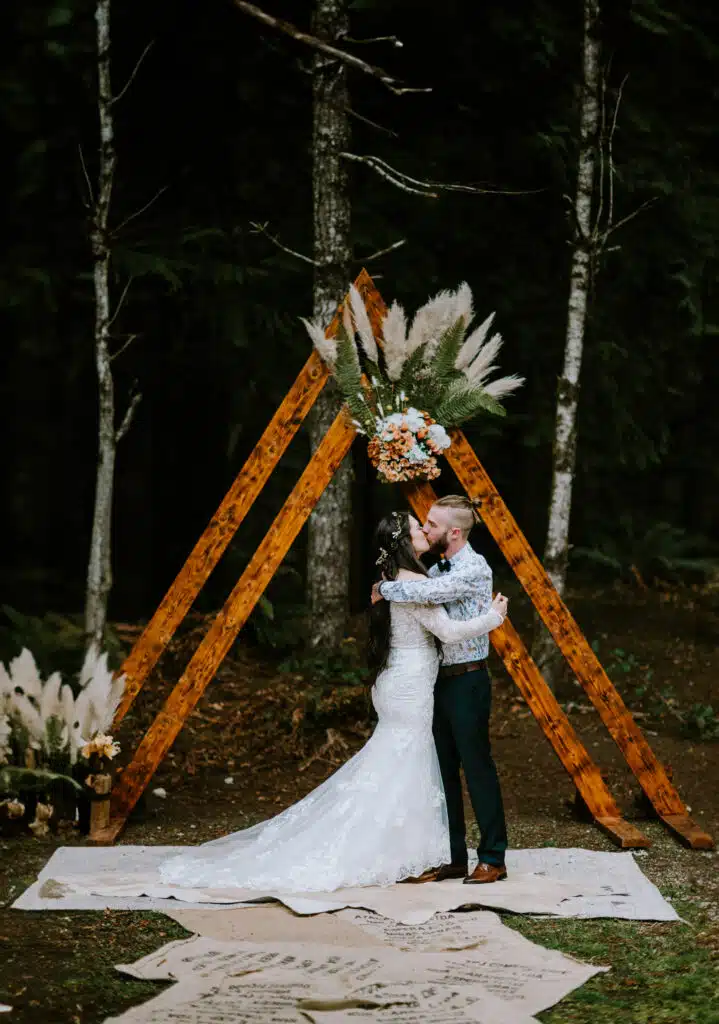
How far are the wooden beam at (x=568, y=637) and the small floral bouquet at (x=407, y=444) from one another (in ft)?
1.09

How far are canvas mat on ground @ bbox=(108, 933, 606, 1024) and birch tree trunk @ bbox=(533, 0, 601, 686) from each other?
5.58m

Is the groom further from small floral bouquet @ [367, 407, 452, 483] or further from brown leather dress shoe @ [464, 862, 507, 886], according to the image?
small floral bouquet @ [367, 407, 452, 483]

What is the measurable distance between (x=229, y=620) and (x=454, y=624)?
66.9 inches

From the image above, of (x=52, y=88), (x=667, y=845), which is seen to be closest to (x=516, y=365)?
(x=52, y=88)

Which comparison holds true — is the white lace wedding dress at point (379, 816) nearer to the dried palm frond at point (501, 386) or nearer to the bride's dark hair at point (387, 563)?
the bride's dark hair at point (387, 563)

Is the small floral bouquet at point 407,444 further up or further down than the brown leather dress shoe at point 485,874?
further up

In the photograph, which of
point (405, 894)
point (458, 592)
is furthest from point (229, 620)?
point (405, 894)

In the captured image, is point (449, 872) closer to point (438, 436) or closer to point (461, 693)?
point (461, 693)

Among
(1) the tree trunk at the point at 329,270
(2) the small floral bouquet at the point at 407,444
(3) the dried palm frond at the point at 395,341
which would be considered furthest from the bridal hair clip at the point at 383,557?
(1) the tree trunk at the point at 329,270

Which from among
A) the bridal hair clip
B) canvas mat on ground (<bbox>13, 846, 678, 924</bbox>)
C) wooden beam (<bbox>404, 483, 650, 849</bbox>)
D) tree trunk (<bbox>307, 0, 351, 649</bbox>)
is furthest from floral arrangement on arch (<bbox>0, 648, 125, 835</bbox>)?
tree trunk (<bbox>307, 0, 351, 649</bbox>)

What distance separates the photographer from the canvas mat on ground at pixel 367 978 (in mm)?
4770

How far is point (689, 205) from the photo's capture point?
1277 cm

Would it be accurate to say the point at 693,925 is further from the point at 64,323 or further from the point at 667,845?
the point at 64,323

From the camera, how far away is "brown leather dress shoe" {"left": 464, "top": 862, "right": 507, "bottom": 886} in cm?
662
